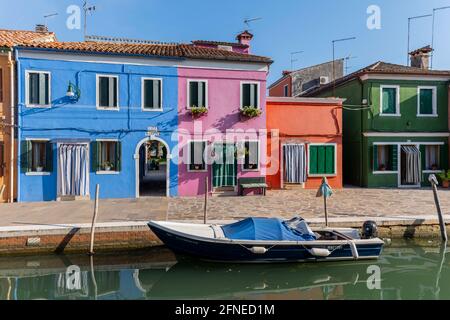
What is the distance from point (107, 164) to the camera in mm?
13578

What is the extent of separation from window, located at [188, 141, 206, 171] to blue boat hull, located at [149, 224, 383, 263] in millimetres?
6558

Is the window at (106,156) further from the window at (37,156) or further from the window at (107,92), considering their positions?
the window at (37,156)

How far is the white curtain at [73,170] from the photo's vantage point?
13.0 meters

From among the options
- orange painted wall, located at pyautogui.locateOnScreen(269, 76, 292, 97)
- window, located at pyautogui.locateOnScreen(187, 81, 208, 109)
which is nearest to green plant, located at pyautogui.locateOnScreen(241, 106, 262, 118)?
window, located at pyautogui.locateOnScreen(187, 81, 208, 109)

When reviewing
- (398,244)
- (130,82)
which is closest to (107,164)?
(130,82)

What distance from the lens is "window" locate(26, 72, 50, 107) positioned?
12.8m

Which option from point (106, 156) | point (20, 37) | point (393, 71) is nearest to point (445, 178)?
point (393, 71)

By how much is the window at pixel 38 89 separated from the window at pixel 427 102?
17.2 meters

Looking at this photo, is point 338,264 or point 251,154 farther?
point 251,154

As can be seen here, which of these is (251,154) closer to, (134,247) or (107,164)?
(107,164)

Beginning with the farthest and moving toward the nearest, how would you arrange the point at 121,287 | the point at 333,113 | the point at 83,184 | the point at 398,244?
1. the point at 333,113
2. the point at 83,184
3. the point at 398,244
4. the point at 121,287

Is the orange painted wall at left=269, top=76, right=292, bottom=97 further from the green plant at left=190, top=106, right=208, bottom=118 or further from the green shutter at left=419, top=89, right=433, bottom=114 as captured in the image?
the green plant at left=190, top=106, right=208, bottom=118

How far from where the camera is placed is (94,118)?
13.4m

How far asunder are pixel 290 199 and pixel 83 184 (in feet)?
26.9
